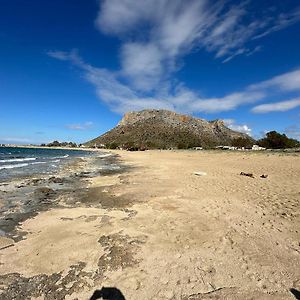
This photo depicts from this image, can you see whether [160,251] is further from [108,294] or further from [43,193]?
[43,193]

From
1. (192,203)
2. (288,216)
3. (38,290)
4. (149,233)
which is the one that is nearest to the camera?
(38,290)

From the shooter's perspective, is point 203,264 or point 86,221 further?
point 86,221

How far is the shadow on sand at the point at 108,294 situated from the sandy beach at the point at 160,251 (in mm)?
102

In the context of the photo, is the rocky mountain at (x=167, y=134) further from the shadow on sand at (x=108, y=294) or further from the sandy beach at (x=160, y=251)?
the shadow on sand at (x=108, y=294)

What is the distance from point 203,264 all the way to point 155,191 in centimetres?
872

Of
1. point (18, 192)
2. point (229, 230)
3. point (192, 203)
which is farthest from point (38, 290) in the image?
point (18, 192)

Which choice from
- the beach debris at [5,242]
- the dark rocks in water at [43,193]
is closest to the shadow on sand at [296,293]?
the beach debris at [5,242]

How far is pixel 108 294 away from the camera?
5215mm

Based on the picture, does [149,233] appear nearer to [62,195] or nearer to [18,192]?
[62,195]

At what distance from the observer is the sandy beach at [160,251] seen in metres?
5.41

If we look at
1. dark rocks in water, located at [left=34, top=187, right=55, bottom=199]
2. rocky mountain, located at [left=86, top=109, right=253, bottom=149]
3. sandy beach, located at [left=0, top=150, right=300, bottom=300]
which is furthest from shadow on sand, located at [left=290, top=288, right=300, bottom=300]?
rocky mountain, located at [left=86, top=109, right=253, bottom=149]

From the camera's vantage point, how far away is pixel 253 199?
12.3 m

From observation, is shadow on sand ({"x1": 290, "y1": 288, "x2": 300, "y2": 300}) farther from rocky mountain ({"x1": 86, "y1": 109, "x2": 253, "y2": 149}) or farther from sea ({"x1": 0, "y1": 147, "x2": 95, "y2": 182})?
rocky mountain ({"x1": 86, "y1": 109, "x2": 253, "y2": 149})

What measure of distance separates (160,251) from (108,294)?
6.78 ft
